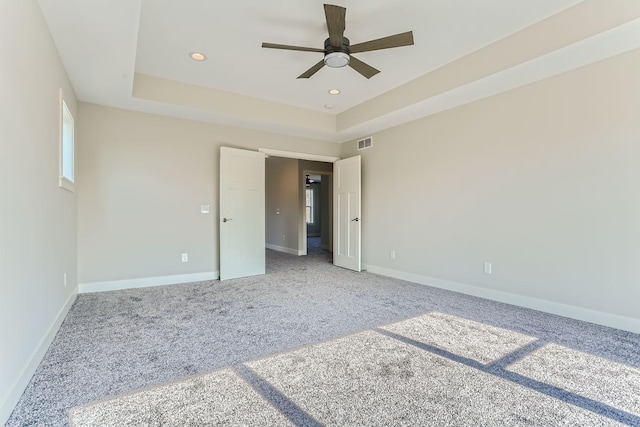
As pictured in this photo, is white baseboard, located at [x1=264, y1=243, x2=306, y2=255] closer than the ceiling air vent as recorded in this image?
No

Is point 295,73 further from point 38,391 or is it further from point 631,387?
point 631,387

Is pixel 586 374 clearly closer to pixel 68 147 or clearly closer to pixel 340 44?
pixel 340 44

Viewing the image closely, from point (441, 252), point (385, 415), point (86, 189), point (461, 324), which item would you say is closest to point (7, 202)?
point (385, 415)

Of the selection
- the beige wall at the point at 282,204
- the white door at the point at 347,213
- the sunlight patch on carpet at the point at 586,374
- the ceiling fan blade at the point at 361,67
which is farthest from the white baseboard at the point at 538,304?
the beige wall at the point at 282,204

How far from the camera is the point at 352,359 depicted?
2.23 metres

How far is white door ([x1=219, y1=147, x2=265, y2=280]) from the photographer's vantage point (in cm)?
493

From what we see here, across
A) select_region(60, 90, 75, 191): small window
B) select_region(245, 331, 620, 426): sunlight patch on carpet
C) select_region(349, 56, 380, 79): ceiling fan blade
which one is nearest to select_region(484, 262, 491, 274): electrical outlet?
select_region(245, 331, 620, 426): sunlight patch on carpet

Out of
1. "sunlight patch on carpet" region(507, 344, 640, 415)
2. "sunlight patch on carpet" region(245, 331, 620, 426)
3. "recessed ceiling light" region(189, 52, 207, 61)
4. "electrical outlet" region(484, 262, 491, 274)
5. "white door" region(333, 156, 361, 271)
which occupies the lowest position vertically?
"sunlight patch on carpet" region(507, 344, 640, 415)

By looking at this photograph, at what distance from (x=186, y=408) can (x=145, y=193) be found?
11.6ft

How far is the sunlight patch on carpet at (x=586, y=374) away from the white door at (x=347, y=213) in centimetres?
346

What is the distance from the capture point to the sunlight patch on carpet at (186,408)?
61.9 inches

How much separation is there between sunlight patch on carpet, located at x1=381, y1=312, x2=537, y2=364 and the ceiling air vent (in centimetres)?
332

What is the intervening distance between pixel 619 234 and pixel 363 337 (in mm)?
2514

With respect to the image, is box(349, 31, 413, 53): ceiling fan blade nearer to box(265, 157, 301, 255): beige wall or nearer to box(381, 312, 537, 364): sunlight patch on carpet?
box(381, 312, 537, 364): sunlight patch on carpet
